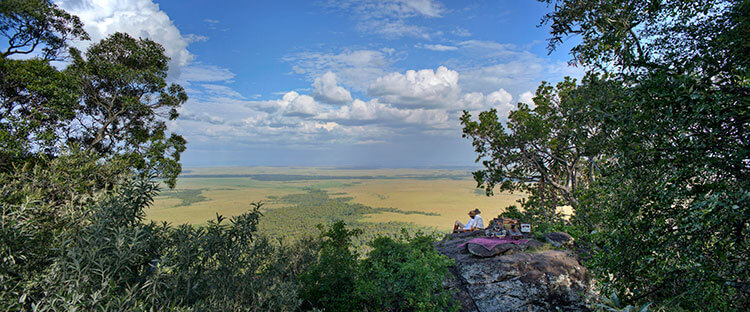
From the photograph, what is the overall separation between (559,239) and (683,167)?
907cm

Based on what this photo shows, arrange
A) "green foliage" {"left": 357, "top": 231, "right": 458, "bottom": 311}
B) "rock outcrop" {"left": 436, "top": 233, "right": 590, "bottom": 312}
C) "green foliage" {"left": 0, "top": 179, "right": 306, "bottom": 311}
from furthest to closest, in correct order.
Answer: "rock outcrop" {"left": 436, "top": 233, "right": 590, "bottom": 312} < "green foliage" {"left": 357, "top": 231, "right": 458, "bottom": 311} < "green foliage" {"left": 0, "top": 179, "right": 306, "bottom": 311}

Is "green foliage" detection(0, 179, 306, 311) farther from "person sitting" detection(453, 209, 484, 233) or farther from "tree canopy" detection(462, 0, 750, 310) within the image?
"person sitting" detection(453, 209, 484, 233)

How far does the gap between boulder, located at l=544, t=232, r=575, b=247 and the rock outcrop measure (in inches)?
41.1

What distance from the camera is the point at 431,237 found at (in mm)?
9203

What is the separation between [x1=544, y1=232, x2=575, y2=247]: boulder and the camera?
36.2 ft

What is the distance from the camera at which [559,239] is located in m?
11.4

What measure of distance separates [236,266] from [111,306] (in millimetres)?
1726

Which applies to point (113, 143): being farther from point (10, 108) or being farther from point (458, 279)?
point (458, 279)

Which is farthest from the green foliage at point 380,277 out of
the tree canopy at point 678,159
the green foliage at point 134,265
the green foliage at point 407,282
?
the tree canopy at point 678,159

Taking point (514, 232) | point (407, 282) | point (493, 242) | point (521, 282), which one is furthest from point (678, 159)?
point (514, 232)

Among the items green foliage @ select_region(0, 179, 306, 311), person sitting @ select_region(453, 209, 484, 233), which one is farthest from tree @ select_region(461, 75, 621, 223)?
green foliage @ select_region(0, 179, 306, 311)

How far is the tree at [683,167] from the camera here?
10.8ft

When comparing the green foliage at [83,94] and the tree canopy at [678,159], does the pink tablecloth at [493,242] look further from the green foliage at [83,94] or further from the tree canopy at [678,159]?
the green foliage at [83,94]

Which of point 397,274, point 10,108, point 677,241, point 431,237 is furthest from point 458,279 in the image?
point 10,108
